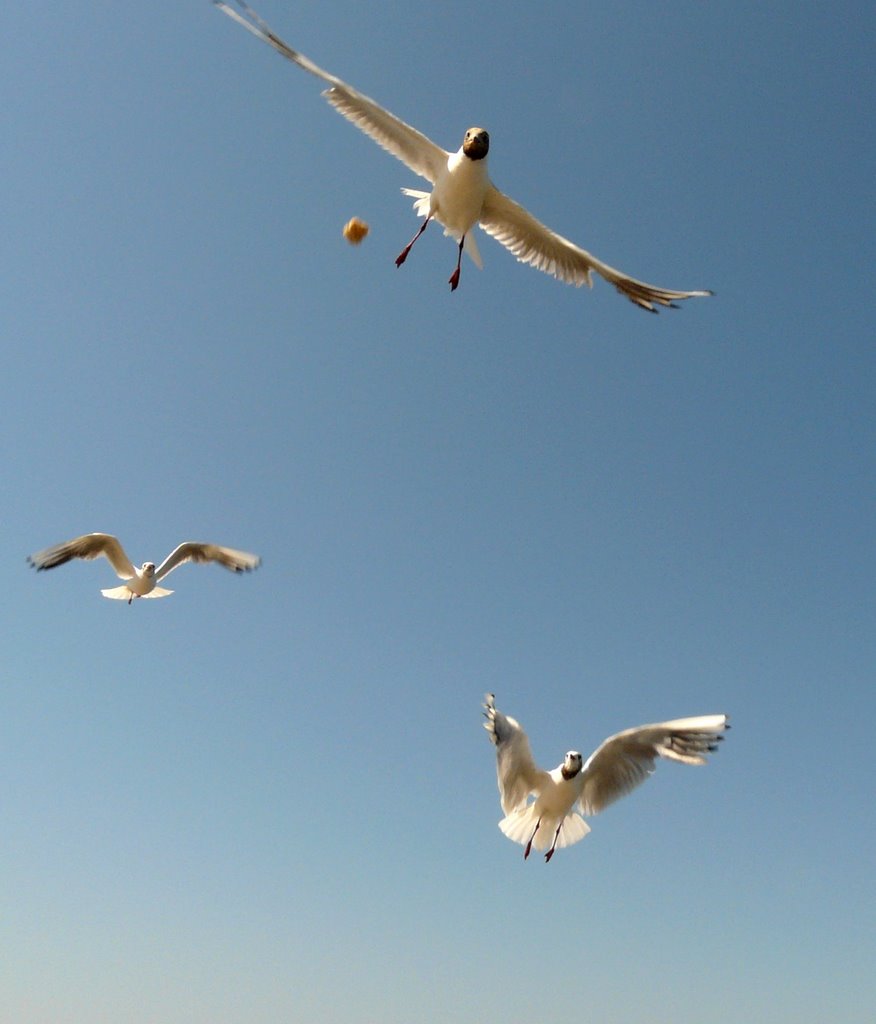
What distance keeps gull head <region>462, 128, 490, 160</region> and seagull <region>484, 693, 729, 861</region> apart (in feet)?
18.7

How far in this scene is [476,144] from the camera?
10.3 m

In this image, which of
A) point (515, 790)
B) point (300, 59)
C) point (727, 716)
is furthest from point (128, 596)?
point (727, 716)

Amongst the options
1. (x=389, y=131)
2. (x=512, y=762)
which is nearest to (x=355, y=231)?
(x=389, y=131)

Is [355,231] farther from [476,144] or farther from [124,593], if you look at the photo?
[124,593]

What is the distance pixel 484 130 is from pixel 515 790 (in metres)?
6.97

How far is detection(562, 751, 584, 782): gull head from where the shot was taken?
9.87m

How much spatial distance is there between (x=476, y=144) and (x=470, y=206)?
2.26ft

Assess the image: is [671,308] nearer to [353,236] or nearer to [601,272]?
[601,272]

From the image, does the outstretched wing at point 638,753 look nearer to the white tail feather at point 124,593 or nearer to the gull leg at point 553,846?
the gull leg at point 553,846

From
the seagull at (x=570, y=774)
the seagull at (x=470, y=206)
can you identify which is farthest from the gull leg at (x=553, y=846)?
the seagull at (x=470, y=206)

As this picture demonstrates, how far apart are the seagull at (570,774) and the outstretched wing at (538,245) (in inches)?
183

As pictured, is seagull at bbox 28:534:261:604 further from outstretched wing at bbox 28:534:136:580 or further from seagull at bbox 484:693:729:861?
seagull at bbox 484:693:729:861

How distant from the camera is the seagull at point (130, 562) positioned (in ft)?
47.8

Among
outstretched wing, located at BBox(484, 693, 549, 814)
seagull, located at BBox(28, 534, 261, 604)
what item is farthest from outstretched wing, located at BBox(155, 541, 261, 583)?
outstretched wing, located at BBox(484, 693, 549, 814)
